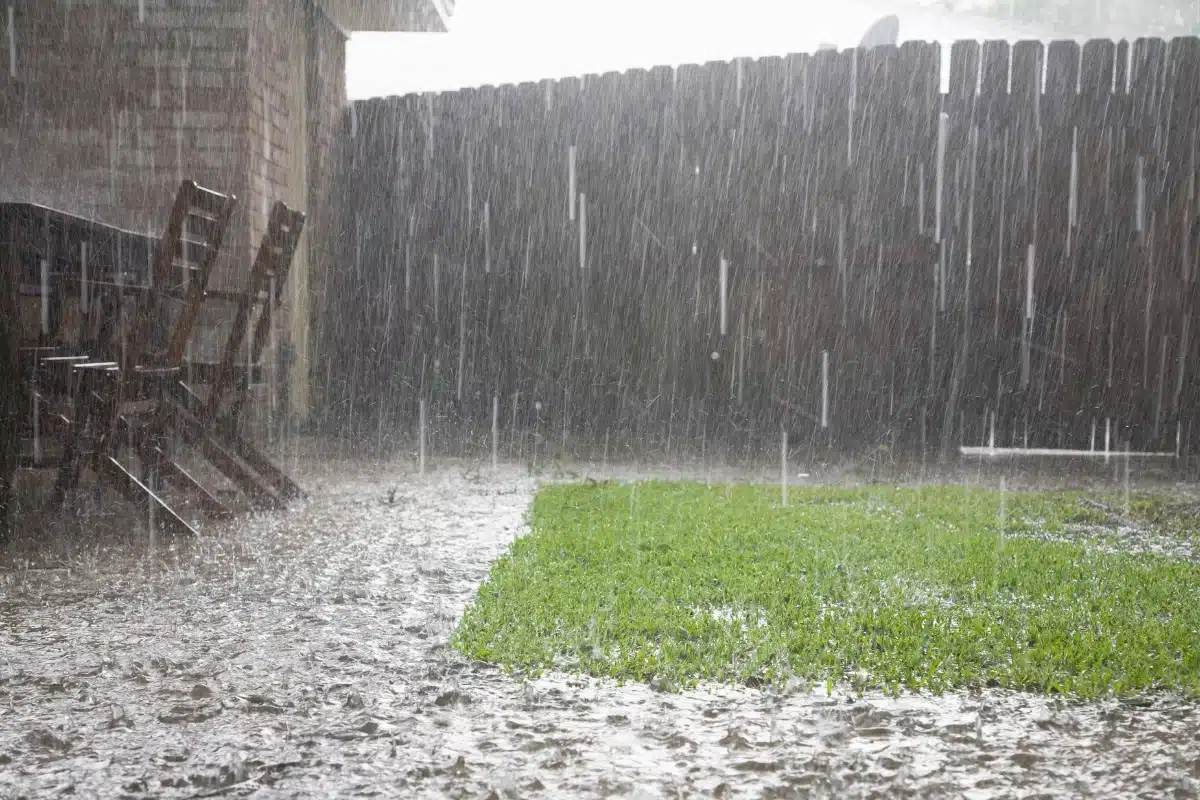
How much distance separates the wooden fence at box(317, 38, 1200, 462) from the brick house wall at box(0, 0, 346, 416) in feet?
5.30

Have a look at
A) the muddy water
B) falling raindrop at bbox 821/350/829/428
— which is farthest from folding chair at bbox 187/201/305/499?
falling raindrop at bbox 821/350/829/428

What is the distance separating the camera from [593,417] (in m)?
7.56

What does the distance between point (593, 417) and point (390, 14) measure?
4.25m

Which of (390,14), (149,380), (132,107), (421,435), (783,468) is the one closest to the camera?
(149,380)

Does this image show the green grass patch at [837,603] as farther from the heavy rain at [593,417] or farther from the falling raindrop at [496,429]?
the falling raindrop at [496,429]

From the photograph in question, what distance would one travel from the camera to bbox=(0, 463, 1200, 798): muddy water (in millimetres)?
1747

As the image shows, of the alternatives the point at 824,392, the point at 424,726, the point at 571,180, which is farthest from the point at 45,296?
the point at 824,392

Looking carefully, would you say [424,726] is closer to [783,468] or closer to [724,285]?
[783,468]

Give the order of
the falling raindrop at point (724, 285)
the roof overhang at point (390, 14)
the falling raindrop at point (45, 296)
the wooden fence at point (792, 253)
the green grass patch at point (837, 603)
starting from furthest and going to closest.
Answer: the roof overhang at point (390, 14) < the falling raindrop at point (724, 285) < the wooden fence at point (792, 253) < the falling raindrop at point (45, 296) < the green grass patch at point (837, 603)

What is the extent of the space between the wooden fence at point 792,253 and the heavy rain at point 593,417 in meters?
0.03

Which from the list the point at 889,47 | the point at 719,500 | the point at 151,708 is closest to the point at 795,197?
the point at 889,47

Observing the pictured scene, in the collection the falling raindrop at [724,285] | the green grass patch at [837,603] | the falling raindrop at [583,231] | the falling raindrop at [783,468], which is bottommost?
the green grass patch at [837,603]

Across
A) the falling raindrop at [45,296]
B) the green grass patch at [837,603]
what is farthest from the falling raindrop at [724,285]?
the falling raindrop at [45,296]

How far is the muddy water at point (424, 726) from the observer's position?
1747 mm
